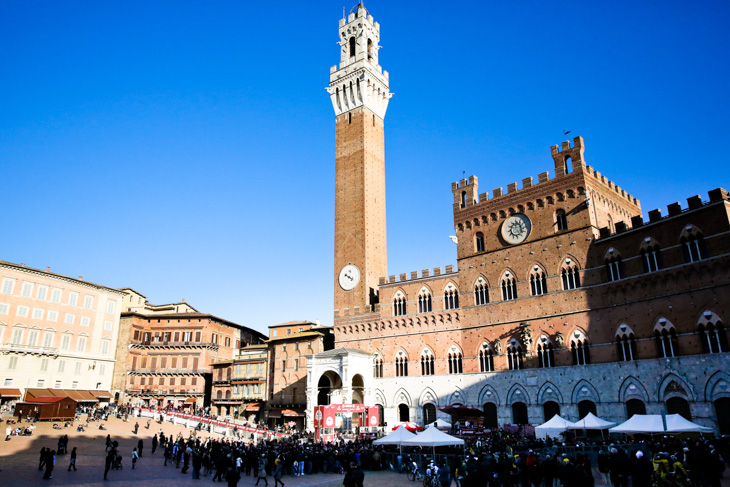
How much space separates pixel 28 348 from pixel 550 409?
43.6 m

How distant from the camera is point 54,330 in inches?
1891

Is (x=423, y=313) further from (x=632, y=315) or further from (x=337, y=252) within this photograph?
(x=632, y=315)

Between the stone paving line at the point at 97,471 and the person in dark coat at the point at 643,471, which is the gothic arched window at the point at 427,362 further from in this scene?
the person in dark coat at the point at 643,471

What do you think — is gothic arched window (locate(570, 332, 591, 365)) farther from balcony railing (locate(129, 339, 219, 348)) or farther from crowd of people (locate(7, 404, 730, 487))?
balcony railing (locate(129, 339, 219, 348))

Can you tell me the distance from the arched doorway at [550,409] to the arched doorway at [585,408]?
1.44 meters

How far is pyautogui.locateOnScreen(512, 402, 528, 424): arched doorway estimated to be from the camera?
3544cm

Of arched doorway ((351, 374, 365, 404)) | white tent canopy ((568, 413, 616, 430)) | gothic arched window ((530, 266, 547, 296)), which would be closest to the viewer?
white tent canopy ((568, 413, 616, 430))

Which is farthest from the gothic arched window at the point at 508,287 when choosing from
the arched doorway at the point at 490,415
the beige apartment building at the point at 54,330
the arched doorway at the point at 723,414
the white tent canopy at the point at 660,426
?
the beige apartment building at the point at 54,330

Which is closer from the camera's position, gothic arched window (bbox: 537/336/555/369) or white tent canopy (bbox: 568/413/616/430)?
white tent canopy (bbox: 568/413/616/430)

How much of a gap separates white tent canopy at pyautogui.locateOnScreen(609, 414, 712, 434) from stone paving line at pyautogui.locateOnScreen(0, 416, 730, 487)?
7.84 feet

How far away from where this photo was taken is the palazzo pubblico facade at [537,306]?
2859cm

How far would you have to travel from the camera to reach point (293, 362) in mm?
49469

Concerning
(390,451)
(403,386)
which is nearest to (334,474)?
(390,451)

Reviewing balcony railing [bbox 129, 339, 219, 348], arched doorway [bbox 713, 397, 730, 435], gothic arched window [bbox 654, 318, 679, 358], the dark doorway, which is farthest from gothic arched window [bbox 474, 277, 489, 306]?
balcony railing [bbox 129, 339, 219, 348]
